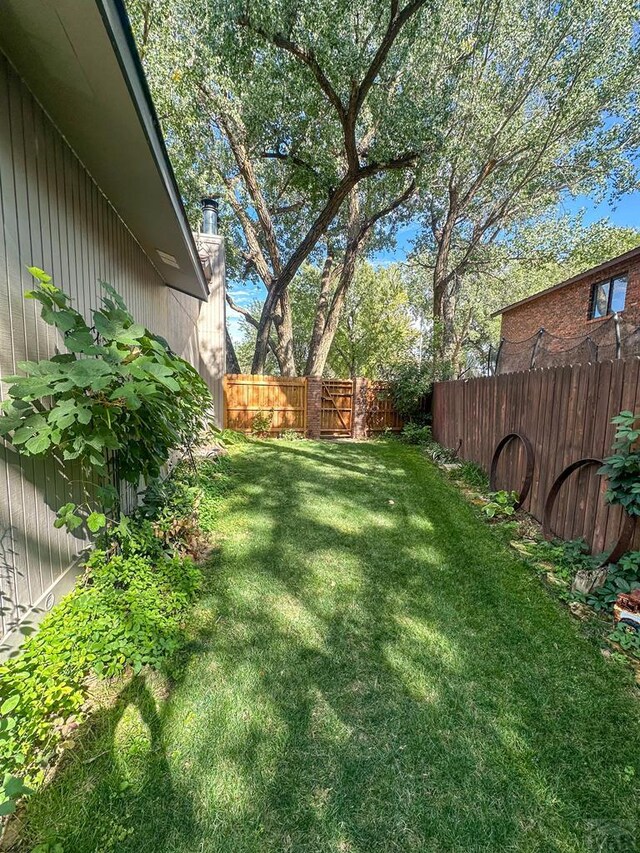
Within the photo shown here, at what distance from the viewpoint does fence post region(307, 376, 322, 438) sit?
10062 mm

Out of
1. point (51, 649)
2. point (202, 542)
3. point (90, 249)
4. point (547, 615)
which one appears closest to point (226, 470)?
point (202, 542)

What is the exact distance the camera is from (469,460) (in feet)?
19.9

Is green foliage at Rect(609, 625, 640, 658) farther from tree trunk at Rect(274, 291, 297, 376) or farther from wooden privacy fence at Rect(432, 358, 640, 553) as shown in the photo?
tree trunk at Rect(274, 291, 297, 376)

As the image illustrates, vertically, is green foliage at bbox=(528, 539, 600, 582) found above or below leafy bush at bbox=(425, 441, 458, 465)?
below

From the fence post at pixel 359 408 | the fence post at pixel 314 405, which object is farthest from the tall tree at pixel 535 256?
the fence post at pixel 314 405

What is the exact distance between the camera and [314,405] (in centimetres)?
1010

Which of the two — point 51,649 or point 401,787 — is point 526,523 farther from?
point 51,649

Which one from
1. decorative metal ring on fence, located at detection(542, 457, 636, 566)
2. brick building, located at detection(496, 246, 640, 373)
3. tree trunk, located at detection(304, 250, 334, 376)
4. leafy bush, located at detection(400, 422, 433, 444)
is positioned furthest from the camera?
tree trunk, located at detection(304, 250, 334, 376)

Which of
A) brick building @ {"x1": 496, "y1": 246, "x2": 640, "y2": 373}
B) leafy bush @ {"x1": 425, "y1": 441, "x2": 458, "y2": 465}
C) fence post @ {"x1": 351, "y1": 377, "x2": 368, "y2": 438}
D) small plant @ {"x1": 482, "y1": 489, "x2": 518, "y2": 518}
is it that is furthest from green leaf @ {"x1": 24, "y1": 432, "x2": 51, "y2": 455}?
fence post @ {"x1": 351, "y1": 377, "x2": 368, "y2": 438}

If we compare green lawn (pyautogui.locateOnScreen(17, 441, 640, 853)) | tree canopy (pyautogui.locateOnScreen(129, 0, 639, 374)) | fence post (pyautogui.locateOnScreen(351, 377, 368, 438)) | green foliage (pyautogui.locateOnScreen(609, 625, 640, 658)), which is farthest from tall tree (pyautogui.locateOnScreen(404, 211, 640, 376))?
green lawn (pyautogui.locateOnScreen(17, 441, 640, 853))

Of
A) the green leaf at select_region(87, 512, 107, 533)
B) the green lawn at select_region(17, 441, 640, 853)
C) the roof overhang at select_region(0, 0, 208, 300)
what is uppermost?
the roof overhang at select_region(0, 0, 208, 300)

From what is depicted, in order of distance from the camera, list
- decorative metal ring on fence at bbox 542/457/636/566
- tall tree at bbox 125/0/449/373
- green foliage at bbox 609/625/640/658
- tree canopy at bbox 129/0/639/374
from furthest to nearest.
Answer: tree canopy at bbox 129/0/639/374 → tall tree at bbox 125/0/449/373 → decorative metal ring on fence at bbox 542/457/636/566 → green foliage at bbox 609/625/640/658

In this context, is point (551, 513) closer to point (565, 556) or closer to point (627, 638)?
point (565, 556)

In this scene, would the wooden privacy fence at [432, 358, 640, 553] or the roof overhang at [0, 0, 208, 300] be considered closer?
the roof overhang at [0, 0, 208, 300]
